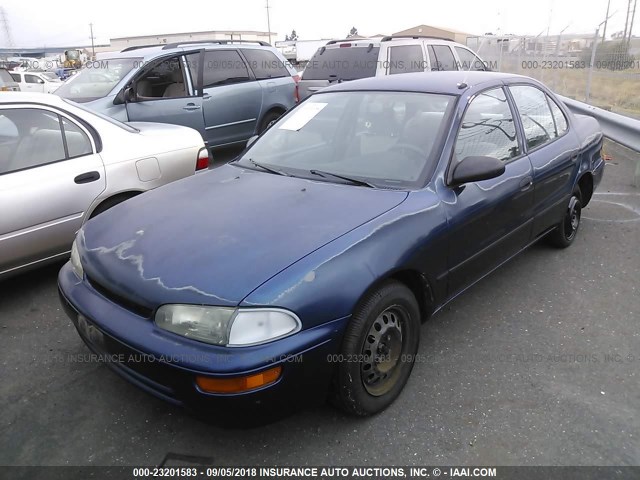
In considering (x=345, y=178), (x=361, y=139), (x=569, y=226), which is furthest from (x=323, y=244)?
(x=569, y=226)

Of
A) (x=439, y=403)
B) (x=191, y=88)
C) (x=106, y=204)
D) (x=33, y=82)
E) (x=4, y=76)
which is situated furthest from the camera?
(x=33, y=82)

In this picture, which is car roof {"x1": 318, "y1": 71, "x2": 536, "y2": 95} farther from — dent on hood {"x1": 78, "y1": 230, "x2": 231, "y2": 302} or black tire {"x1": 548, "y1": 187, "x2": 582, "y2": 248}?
dent on hood {"x1": 78, "y1": 230, "x2": 231, "y2": 302}

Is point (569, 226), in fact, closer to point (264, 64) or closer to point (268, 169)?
point (268, 169)

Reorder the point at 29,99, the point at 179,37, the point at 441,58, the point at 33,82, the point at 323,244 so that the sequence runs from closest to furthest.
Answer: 1. the point at 323,244
2. the point at 29,99
3. the point at 441,58
4. the point at 33,82
5. the point at 179,37

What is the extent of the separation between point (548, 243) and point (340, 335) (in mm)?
3074

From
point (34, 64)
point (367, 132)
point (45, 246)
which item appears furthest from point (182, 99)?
point (34, 64)

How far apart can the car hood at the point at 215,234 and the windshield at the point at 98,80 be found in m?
4.58

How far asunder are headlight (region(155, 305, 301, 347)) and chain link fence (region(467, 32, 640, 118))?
1351cm

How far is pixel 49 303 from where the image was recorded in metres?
3.67

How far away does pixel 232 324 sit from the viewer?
1982 mm

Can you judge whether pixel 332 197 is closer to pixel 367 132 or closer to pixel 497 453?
pixel 367 132

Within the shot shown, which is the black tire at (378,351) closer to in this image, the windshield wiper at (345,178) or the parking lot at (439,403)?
the parking lot at (439,403)

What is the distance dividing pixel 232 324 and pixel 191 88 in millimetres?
5938

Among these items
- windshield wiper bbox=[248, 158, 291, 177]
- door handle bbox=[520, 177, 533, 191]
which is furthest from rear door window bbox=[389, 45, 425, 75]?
windshield wiper bbox=[248, 158, 291, 177]
